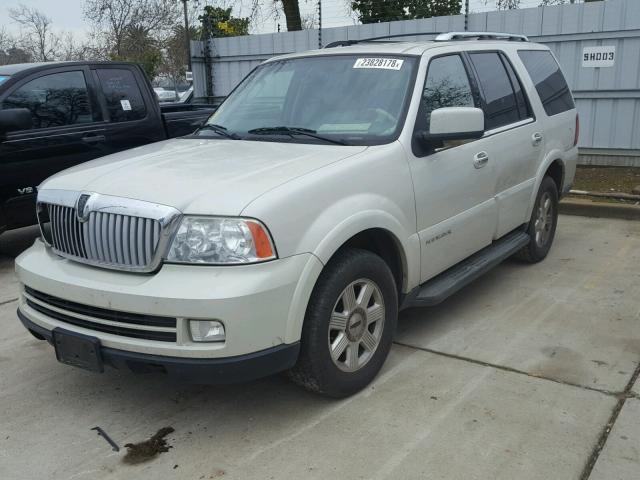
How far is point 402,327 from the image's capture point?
14.9 feet

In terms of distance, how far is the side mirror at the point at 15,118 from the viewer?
5727mm

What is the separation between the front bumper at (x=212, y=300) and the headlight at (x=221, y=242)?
0.14 ft

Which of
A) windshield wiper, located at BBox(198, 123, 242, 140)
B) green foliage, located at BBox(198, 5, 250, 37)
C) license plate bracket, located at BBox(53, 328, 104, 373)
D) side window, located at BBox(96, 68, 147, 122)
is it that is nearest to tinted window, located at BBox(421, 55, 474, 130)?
windshield wiper, located at BBox(198, 123, 242, 140)

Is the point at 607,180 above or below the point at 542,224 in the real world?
below

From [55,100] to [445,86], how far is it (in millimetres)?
4101

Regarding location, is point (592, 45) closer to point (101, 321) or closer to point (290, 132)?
point (290, 132)

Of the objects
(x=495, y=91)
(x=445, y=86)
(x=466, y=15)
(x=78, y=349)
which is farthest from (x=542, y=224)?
(x=466, y=15)

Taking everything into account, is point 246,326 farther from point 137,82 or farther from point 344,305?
point 137,82

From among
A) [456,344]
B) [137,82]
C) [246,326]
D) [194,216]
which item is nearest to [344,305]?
[246,326]

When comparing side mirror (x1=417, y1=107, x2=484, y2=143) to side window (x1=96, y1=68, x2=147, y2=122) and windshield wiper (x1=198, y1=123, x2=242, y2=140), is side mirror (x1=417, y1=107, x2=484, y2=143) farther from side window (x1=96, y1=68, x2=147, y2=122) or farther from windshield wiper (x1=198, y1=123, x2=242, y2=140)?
side window (x1=96, y1=68, x2=147, y2=122)

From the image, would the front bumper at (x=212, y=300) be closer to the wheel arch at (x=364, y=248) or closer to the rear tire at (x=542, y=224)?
the wheel arch at (x=364, y=248)

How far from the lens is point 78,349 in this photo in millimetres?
3109

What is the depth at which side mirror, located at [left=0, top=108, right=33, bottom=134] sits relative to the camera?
5727 millimetres

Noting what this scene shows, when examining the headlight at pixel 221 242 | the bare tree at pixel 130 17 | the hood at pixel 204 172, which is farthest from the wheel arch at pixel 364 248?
the bare tree at pixel 130 17
